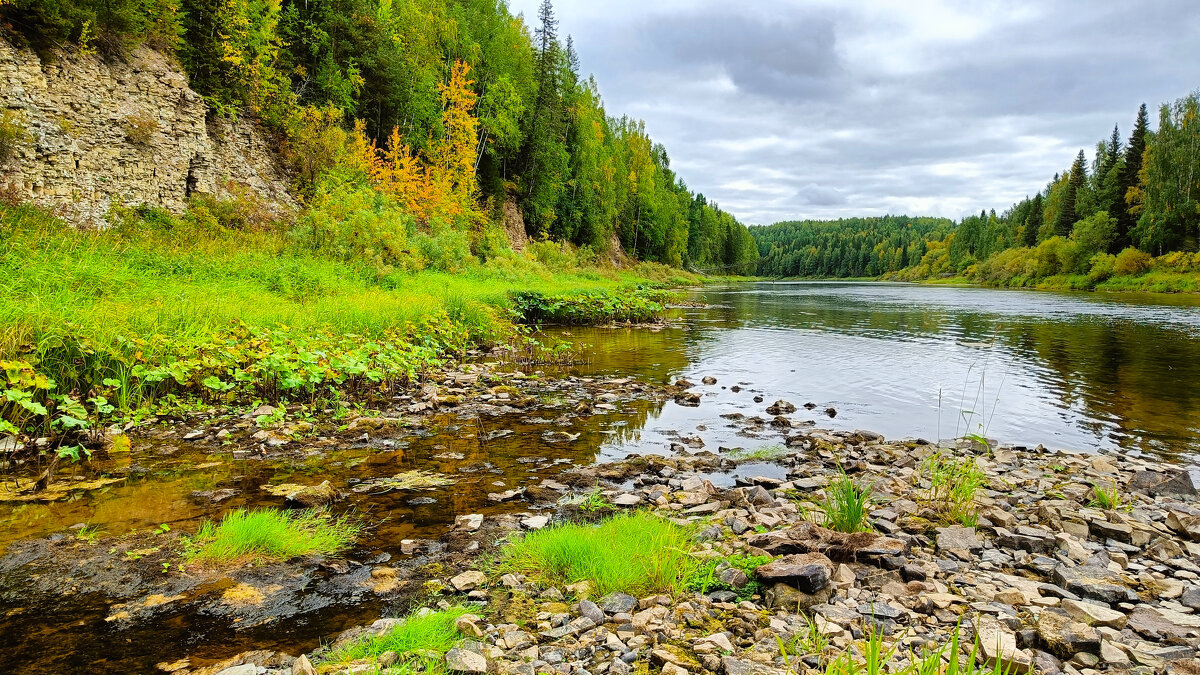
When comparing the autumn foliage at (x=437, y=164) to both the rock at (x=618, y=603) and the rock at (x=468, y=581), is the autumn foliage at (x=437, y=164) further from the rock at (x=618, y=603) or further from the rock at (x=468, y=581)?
the rock at (x=618, y=603)

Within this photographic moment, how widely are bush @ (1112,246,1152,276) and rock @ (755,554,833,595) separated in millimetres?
85094


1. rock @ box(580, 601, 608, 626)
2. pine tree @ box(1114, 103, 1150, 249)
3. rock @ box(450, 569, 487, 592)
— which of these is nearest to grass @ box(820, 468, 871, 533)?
rock @ box(580, 601, 608, 626)

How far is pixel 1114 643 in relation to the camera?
130 inches

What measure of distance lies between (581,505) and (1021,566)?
3798 millimetres

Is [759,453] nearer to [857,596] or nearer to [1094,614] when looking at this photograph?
[857,596]

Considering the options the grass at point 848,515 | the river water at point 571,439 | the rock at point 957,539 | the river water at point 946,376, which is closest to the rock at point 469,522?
the river water at point 571,439

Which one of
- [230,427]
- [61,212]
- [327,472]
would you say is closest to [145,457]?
[230,427]

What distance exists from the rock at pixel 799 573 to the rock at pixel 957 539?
135cm

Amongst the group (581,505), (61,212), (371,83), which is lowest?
(581,505)

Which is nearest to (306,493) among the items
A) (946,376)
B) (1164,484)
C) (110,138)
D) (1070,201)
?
(1164,484)

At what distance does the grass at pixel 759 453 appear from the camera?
808 cm

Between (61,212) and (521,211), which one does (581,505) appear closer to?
(61,212)

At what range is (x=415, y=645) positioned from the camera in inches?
132

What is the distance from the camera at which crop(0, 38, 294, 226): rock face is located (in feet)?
47.4
